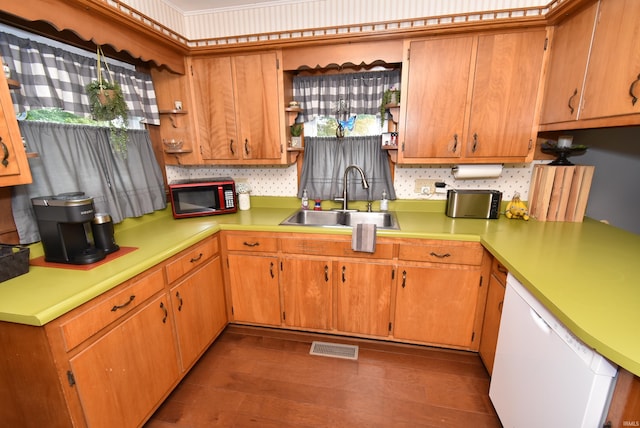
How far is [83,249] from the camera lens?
146 centimetres

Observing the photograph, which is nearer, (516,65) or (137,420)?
Result: (137,420)

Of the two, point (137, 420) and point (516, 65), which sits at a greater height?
point (516, 65)

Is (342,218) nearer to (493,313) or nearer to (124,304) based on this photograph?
(493,313)

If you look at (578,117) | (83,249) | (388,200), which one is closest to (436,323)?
(388,200)

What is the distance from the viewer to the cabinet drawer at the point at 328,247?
1947 mm

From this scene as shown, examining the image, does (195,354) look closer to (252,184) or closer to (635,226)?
(252,184)

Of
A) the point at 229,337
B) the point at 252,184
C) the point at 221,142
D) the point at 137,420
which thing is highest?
the point at 221,142

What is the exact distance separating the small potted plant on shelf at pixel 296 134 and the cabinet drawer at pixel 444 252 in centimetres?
123

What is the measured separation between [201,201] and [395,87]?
184 centimetres

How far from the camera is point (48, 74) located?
155 cm

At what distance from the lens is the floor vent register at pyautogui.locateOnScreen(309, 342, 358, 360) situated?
204 centimetres

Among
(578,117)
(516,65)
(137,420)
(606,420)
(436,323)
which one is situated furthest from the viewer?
(436,323)

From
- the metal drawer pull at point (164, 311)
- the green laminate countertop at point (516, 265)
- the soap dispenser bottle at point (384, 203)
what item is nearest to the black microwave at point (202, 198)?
the green laminate countertop at point (516, 265)

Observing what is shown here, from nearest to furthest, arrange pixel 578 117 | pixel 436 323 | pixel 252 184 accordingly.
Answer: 1. pixel 578 117
2. pixel 436 323
3. pixel 252 184
